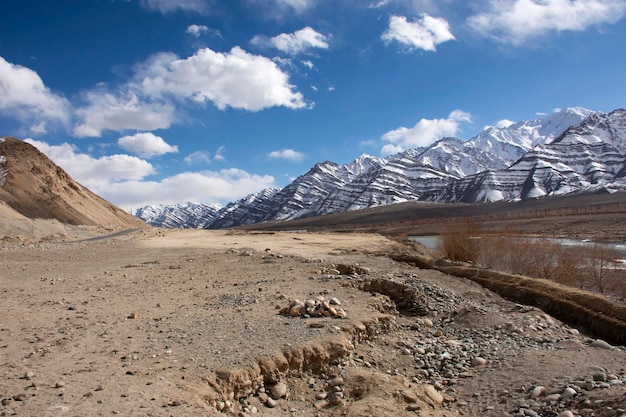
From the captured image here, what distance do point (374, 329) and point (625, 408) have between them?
5833 mm

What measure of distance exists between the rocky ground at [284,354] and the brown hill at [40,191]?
209 ft

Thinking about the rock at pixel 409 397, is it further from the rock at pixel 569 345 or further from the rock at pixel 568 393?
the rock at pixel 569 345

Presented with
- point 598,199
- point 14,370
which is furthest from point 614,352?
point 598,199

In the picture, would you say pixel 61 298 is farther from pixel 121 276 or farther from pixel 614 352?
pixel 614 352

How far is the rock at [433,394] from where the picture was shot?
350 inches

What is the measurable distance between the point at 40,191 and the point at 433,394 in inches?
3611

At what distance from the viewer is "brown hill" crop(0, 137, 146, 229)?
76938mm

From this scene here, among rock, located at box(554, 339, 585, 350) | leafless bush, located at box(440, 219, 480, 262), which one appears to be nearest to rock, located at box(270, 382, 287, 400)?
rock, located at box(554, 339, 585, 350)

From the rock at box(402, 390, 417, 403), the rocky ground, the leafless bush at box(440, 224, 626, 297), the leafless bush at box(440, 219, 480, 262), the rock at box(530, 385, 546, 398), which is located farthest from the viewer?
the leafless bush at box(440, 219, 480, 262)

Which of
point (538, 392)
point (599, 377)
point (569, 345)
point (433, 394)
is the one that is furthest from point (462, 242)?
point (433, 394)

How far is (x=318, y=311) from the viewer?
12.3 meters

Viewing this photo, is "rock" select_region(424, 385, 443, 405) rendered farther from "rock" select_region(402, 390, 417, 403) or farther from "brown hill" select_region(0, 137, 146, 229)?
"brown hill" select_region(0, 137, 146, 229)

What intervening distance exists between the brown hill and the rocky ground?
63.8 m

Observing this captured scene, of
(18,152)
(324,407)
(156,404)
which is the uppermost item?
(18,152)
